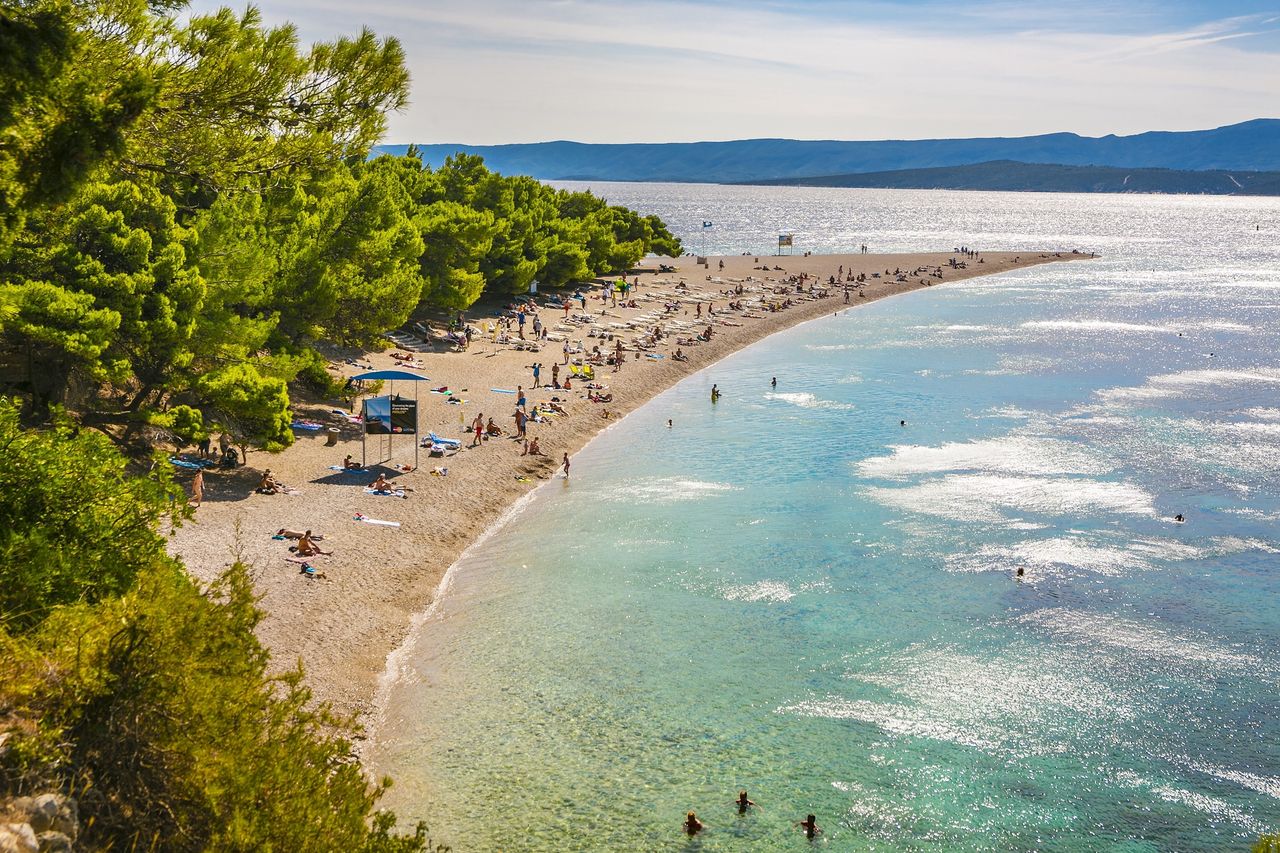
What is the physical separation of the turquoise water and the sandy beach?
1426mm

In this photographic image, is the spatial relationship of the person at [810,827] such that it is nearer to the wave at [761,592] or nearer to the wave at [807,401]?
the wave at [761,592]

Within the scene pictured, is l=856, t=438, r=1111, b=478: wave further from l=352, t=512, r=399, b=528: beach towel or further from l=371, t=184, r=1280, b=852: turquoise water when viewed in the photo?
l=352, t=512, r=399, b=528: beach towel

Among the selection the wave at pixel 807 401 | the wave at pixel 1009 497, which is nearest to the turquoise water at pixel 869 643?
→ the wave at pixel 1009 497

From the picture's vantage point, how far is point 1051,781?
20438 mm

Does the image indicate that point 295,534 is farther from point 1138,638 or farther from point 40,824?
point 1138,638

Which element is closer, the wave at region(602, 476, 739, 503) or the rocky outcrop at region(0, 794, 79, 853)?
the rocky outcrop at region(0, 794, 79, 853)

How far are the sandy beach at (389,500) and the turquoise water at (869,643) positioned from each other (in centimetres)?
143

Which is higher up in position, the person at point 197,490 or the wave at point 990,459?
the person at point 197,490

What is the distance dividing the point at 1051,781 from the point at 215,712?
16362 millimetres

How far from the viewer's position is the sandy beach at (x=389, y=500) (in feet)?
81.2

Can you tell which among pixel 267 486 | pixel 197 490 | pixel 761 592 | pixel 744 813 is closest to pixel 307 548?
pixel 197 490

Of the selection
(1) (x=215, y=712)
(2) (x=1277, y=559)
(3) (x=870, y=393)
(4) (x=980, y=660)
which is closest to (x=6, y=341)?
(1) (x=215, y=712)

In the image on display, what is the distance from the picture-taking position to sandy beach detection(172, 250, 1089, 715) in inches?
974

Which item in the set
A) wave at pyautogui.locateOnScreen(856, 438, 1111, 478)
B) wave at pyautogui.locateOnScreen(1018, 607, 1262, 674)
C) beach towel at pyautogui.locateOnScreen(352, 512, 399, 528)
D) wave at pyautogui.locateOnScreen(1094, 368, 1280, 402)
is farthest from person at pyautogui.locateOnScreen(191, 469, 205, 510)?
wave at pyautogui.locateOnScreen(1094, 368, 1280, 402)
